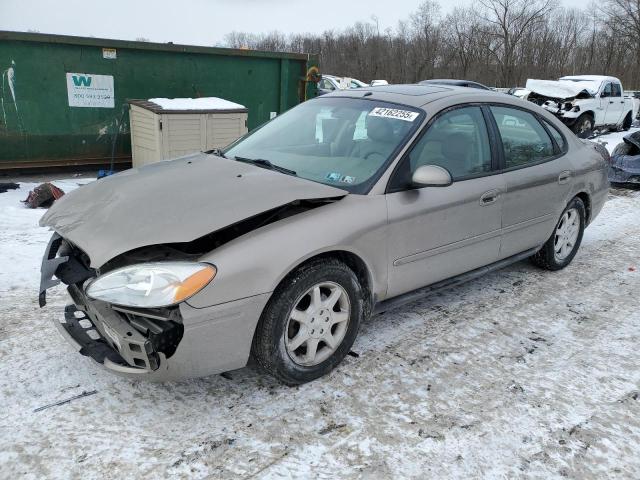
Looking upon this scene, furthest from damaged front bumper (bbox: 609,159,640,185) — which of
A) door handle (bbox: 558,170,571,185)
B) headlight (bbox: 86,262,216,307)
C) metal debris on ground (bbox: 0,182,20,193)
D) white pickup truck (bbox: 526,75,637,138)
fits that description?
metal debris on ground (bbox: 0,182,20,193)

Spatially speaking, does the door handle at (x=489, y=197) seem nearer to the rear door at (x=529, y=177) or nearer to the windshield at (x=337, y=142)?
the rear door at (x=529, y=177)

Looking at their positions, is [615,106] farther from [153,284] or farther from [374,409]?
[153,284]

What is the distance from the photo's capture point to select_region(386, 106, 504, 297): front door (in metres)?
3.23

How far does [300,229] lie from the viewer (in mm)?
2750

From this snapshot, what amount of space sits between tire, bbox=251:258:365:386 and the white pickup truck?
13929 mm

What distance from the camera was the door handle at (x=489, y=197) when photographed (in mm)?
3686

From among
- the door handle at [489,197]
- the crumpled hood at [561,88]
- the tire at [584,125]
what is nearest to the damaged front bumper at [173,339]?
the door handle at [489,197]

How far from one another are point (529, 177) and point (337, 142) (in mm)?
1565

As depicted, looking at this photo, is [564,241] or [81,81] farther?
[81,81]

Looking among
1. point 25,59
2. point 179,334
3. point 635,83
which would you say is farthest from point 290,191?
point 635,83

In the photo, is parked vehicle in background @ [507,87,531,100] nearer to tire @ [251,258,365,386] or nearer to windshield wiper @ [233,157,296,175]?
windshield wiper @ [233,157,296,175]

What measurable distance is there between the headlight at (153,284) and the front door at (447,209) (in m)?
1.22

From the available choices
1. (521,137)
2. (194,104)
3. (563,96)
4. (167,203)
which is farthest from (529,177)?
(563,96)

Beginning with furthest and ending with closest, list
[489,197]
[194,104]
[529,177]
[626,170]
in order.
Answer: [626,170] → [194,104] → [529,177] → [489,197]
